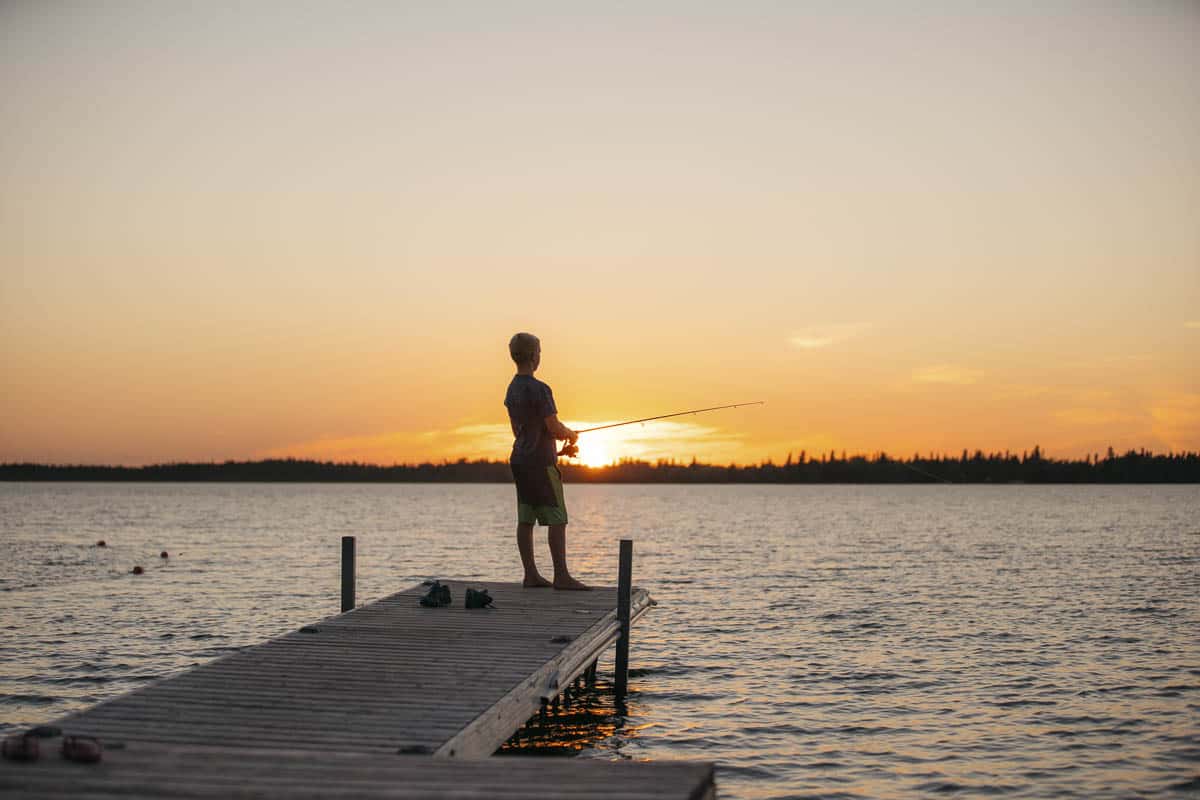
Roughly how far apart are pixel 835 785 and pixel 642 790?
5.30 m

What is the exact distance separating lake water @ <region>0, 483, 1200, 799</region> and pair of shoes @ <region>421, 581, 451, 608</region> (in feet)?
6.21

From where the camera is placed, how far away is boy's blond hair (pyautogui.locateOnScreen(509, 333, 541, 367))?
11.2 m

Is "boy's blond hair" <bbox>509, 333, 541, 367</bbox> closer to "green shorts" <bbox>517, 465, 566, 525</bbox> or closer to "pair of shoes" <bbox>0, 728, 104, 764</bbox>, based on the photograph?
"green shorts" <bbox>517, 465, 566, 525</bbox>

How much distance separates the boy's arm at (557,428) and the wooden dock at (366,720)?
6.40 ft

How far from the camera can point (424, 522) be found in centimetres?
7731

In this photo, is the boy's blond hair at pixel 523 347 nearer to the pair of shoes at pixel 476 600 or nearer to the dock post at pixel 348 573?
the pair of shoes at pixel 476 600

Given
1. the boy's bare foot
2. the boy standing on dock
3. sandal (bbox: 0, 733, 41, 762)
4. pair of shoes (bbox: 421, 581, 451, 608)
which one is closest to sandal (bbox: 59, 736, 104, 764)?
sandal (bbox: 0, 733, 41, 762)

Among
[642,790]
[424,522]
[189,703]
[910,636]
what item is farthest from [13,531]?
[642,790]

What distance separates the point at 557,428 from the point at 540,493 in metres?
0.80

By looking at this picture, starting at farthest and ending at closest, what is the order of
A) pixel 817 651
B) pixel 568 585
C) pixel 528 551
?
pixel 817 651, pixel 568 585, pixel 528 551

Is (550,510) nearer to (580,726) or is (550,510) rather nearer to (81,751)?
(580,726)

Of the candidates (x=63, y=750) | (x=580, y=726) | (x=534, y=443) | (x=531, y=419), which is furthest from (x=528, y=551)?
(x=63, y=750)

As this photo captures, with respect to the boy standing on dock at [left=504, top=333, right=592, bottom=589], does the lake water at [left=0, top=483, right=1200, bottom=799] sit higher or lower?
lower

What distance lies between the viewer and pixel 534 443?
1161cm
